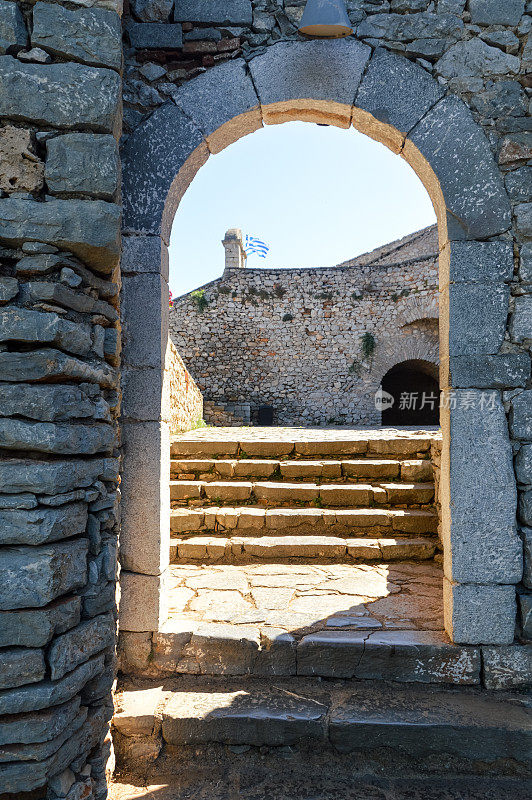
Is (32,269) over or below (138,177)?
below

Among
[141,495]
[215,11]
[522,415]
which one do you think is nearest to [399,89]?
[215,11]

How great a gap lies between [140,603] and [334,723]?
48.3 inches

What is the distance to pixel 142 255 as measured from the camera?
2846 mm

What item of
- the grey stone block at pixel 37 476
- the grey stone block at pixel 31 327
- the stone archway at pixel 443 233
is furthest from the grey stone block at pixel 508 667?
the grey stone block at pixel 31 327

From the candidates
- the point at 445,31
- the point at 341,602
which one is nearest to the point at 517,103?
the point at 445,31

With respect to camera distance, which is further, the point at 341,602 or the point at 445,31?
the point at 341,602

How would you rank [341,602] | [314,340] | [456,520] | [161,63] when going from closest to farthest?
1. [456,520]
2. [161,63]
3. [341,602]
4. [314,340]

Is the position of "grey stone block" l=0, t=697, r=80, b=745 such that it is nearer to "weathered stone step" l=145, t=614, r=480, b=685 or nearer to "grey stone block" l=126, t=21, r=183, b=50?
"weathered stone step" l=145, t=614, r=480, b=685

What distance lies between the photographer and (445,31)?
9.27 ft

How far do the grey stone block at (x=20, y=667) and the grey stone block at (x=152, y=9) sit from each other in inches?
134

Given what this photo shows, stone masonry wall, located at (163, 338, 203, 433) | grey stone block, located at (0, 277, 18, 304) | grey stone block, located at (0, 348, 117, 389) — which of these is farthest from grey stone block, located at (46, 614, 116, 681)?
stone masonry wall, located at (163, 338, 203, 433)

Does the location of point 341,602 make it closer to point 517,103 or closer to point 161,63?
point 517,103

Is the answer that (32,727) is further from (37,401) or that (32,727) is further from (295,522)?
(295,522)

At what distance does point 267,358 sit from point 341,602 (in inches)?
429
